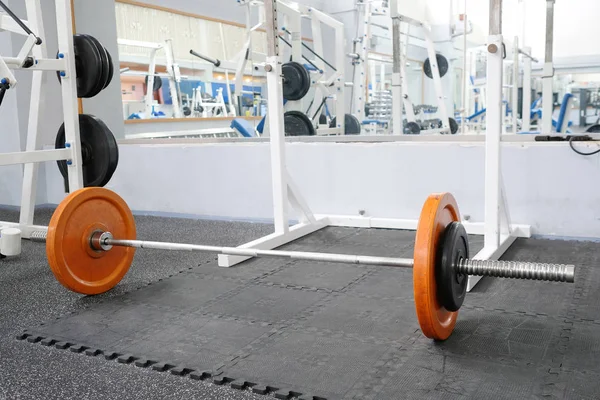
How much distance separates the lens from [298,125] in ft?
18.0

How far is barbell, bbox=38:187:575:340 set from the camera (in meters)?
1.54

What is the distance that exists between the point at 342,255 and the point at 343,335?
0.84 feet

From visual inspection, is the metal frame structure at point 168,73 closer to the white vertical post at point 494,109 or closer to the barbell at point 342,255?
the barbell at point 342,255

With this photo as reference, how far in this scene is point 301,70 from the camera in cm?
551

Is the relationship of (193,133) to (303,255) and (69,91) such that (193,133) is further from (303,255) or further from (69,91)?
(303,255)

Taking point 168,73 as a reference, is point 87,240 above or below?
below

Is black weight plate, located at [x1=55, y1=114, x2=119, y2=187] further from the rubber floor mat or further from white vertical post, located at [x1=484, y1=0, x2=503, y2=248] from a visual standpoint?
white vertical post, located at [x1=484, y1=0, x2=503, y2=248]

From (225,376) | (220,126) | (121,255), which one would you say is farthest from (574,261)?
(220,126)

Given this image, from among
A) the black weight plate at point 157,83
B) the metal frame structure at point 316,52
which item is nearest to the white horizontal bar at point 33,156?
the metal frame structure at point 316,52

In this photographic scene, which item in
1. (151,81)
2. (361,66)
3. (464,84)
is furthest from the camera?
(151,81)

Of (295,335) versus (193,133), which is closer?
(295,335)

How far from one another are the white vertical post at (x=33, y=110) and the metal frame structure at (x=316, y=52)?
2597 mm

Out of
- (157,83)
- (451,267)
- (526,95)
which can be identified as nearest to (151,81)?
(157,83)

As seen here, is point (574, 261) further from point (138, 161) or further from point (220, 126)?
point (220, 126)
